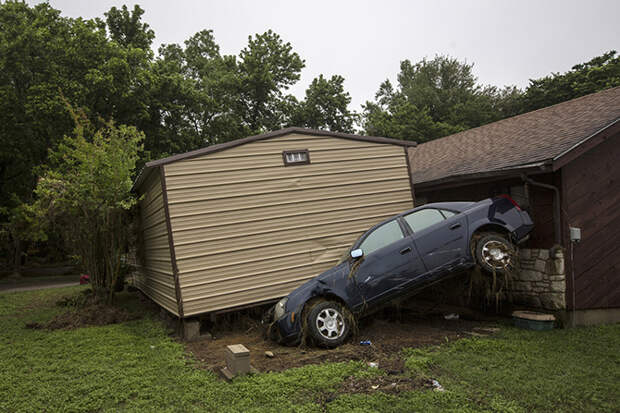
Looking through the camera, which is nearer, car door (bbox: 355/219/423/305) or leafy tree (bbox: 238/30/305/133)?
car door (bbox: 355/219/423/305)

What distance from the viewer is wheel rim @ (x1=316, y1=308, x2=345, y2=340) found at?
20.5ft

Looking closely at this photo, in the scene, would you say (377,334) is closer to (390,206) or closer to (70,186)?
(390,206)

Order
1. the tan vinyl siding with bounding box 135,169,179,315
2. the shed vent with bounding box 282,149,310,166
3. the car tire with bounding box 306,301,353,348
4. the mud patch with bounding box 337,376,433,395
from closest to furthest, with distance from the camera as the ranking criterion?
the mud patch with bounding box 337,376,433,395, the car tire with bounding box 306,301,353,348, the tan vinyl siding with bounding box 135,169,179,315, the shed vent with bounding box 282,149,310,166

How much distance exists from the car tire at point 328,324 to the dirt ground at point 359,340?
14 centimetres

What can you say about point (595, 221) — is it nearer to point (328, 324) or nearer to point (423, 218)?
point (423, 218)

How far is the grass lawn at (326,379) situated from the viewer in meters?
4.18

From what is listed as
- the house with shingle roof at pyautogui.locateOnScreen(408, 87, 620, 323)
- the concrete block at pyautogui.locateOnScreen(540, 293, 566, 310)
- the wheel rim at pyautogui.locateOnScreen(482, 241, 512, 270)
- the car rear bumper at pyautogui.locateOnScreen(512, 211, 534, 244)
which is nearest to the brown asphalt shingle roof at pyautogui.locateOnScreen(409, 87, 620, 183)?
the house with shingle roof at pyautogui.locateOnScreen(408, 87, 620, 323)

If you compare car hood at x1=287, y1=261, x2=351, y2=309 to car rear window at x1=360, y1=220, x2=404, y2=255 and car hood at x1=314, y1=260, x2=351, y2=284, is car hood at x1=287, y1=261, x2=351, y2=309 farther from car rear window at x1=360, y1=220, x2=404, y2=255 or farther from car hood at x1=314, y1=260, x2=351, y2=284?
car rear window at x1=360, y1=220, x2=404, y2=255

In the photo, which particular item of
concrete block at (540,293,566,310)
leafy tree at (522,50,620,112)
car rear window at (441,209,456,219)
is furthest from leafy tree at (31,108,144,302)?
leafy tree at (522,50,620,112)

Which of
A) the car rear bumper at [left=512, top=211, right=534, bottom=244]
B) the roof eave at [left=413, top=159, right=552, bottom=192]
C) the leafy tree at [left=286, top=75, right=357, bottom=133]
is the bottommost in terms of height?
the car rear bumper at [left=512, top=211, right=534, bottom=244]

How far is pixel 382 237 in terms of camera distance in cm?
697

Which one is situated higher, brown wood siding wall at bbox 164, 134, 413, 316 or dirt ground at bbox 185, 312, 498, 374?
brown wood siding wall at bbox 164, 134, 413, 316

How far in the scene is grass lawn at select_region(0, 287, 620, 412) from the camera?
4176 mm

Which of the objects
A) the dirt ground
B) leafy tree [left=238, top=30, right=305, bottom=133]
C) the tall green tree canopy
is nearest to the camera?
the dirt ground
